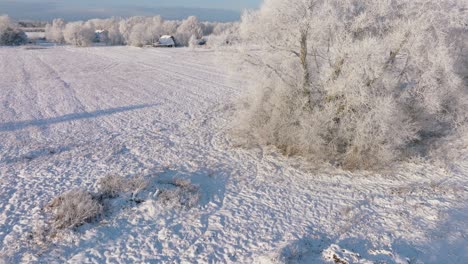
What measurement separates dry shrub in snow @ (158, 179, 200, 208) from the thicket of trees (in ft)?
296

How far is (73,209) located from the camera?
1070 centimetres

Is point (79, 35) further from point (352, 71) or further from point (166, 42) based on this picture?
point (352, 71)

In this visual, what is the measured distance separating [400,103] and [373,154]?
8.88ft

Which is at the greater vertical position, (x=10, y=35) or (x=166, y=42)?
(x=166, y=42)

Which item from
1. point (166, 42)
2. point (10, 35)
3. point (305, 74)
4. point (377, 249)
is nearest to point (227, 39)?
point (305, 74)

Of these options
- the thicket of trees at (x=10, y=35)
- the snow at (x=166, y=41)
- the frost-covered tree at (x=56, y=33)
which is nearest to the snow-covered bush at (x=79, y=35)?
the frost-covered tree at (x=56, y=33)

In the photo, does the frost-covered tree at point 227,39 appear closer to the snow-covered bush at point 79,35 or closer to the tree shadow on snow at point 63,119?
the tree shadow on snow at point 63,119

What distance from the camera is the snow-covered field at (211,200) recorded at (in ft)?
31.4

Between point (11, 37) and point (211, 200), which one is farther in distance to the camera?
point (11, 37)

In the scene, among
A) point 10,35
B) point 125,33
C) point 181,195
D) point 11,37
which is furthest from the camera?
point 125,33

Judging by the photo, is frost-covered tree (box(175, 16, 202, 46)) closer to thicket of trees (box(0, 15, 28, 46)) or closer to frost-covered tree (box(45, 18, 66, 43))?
frost-covered tree (box(45, 18, 66, 43))

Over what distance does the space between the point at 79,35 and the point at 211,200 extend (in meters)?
89.4

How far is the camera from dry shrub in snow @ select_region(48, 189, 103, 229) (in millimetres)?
10289

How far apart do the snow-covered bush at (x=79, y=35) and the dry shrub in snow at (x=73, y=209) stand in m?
79.5
